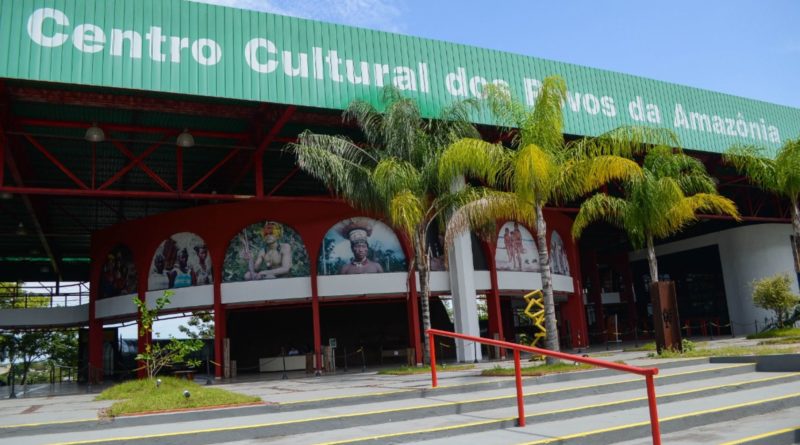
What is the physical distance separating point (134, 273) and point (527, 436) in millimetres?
19127

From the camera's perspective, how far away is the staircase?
24.3 feet

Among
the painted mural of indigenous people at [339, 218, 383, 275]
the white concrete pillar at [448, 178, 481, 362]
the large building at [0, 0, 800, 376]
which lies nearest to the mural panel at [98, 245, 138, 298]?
the large building at [0, 0, 800, 376]

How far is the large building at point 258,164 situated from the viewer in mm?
15102

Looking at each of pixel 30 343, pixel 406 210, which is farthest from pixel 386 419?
pixel 30 343

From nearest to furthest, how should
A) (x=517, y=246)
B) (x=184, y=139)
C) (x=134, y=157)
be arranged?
1. (x=184, y=139)
2. (x=134, y=157)
3. (x=517, y=246)

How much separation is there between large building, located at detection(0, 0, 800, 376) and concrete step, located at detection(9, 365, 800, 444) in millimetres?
9161

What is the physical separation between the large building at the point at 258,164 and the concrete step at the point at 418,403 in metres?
8.66

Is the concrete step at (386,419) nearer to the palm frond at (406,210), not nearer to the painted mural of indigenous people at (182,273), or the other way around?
the palm frond at (406,210)

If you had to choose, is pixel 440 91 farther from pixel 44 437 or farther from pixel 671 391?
pixel 44 437

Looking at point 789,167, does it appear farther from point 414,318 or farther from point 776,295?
point 414,318

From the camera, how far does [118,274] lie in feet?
77.9

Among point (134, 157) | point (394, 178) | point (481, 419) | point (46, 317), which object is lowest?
point (481, 419)

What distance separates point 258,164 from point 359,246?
450 cm

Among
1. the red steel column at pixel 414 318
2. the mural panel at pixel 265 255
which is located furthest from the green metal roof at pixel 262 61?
the mural panel at pixel 265 255
